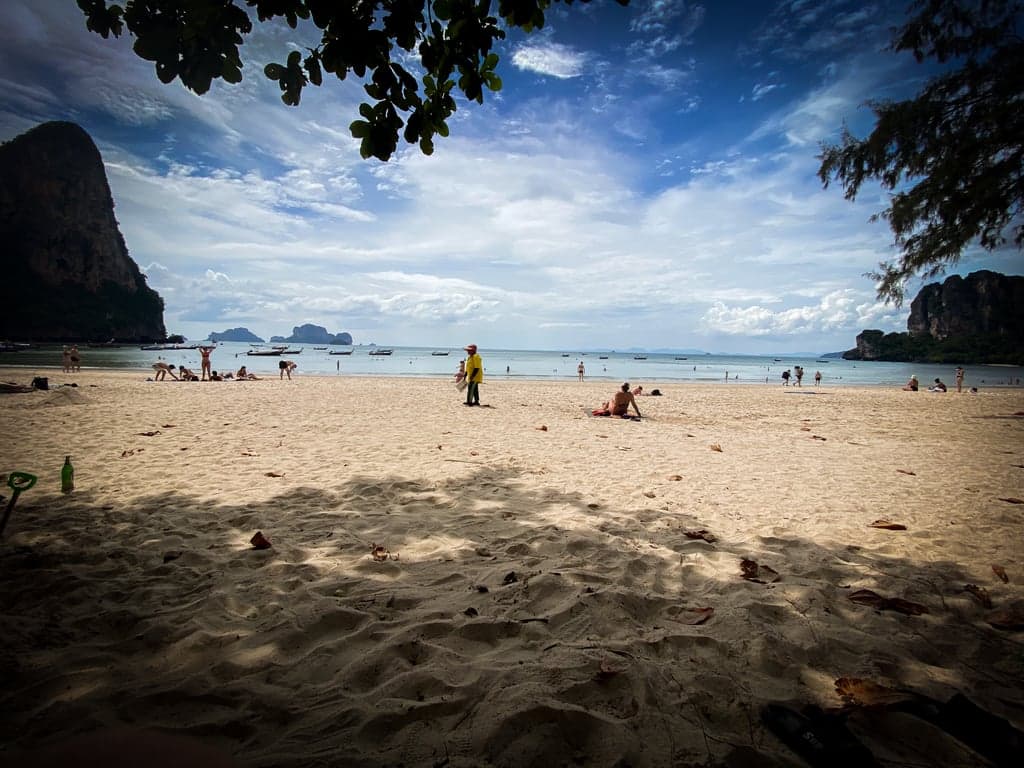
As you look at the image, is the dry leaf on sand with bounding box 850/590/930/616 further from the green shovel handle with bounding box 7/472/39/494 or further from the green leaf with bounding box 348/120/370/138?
the green shovel handle with bounding box 7/472/39/494

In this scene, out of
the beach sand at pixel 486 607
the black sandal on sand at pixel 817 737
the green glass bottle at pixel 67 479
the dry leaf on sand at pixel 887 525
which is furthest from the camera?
the green glass bottle at pixel 67 479

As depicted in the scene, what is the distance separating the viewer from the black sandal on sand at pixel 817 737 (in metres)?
1.79

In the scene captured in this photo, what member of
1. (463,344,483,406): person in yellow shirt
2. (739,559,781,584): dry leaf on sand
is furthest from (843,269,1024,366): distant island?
(739,559,781,584): dry leaf on sand

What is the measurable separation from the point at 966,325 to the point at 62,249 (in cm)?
20251

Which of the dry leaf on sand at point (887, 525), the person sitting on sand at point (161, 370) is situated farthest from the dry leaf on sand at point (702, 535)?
the person sitting on sand at point (161, 370)

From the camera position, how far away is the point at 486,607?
9.91 feet

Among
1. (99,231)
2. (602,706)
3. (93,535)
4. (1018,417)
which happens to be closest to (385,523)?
(93,535)

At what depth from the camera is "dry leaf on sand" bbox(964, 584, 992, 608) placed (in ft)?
10.6

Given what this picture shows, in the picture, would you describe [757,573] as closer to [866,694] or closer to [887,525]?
[866,694]

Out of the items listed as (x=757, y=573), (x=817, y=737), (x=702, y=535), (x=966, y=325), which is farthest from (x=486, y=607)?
(x=966, y=325)

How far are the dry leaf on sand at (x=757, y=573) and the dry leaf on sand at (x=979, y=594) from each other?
1.43 meters

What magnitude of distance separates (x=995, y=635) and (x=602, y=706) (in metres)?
2.98

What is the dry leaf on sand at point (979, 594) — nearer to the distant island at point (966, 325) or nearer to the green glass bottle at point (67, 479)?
the green glass bottle at point (67, 479)

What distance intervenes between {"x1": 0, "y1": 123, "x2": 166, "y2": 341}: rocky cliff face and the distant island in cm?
18342
